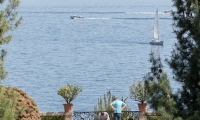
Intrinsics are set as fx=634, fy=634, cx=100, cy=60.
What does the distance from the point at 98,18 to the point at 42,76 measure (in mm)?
95658

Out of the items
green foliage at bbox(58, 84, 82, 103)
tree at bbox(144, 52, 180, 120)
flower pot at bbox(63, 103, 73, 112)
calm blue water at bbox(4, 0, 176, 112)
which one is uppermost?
calm blue water at bbox(4, 0, 176, 112)

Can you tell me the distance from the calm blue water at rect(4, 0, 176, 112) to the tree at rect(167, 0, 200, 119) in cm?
2540

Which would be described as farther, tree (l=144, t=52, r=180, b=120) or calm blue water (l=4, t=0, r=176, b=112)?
calm blue water (l=4, t=0, r=176, b=112)

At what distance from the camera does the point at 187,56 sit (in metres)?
10.3

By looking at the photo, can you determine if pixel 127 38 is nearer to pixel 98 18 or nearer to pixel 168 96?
pixel 98 18

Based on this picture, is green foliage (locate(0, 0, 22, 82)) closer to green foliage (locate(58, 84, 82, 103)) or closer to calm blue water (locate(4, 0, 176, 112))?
green foliage (locate(58, 84, 82, 103))

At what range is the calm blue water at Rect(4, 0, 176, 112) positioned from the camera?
6619cm

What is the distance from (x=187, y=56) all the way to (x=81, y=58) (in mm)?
83213

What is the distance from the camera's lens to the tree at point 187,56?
33.1ft

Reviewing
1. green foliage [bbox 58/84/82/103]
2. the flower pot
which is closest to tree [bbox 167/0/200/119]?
the flower pot

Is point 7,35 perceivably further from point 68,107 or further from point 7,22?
point 68,107

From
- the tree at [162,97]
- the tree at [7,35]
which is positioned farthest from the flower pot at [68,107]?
the tree at [162,97]

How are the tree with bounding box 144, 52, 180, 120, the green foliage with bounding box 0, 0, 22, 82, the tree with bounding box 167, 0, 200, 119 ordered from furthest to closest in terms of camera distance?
1. the green foliage with bounding box 0, 0, 22, 82
2. the tree with bounding box 167, 0, 200, 119
3. the tree with bounding box 144, 52, 180, 120

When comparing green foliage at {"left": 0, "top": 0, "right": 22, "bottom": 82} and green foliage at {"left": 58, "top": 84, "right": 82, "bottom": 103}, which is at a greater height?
green foliage at {"left": 58, "top": 84, "right": 82, "bottom": 103}
